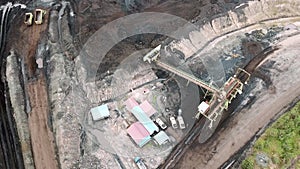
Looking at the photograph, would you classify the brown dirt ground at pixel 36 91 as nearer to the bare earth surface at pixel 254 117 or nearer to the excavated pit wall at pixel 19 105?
the excavated pit wall at pixel 19 105

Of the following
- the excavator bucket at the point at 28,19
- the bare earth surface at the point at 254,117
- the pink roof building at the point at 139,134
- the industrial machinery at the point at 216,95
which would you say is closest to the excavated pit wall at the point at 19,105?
the excavator bucket at the point at 28,19

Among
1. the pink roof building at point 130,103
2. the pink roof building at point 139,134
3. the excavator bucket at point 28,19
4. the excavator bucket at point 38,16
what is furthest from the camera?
the excavator bucket at point 38,16

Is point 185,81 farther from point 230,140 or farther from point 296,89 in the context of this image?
point 296,89

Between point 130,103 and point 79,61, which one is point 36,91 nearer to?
point 79,61

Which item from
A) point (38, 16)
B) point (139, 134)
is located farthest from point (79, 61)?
point (139, 134)

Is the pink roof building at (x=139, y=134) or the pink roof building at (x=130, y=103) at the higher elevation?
the pink roof building at (x=130, y=103)

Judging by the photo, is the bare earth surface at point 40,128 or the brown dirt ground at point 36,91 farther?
the brown dirt ground at point 36,91

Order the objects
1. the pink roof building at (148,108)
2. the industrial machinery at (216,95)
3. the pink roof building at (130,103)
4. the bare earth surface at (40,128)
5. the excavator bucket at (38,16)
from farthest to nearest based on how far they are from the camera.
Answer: the excavator bucket at (38,16)
the pink roof building at (130,103)
the pink roof building at (148,108)
the industrial machinery at (216,95)
the bare earth surface at (40,128)

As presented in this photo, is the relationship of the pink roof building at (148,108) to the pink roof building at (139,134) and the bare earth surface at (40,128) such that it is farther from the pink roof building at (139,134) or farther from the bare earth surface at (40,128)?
the bare earth surface at (40,128)
